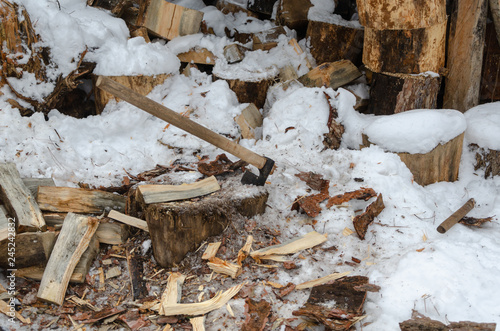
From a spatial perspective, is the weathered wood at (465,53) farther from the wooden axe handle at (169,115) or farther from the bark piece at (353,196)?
the wooden axe handle at (169,115)

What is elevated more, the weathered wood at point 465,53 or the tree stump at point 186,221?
the weathered wood at point 465,53

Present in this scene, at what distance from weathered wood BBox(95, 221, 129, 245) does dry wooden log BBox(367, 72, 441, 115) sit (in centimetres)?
300

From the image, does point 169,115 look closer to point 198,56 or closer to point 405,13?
point 198,56

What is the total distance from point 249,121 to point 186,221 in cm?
190

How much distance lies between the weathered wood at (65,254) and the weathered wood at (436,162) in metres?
2.69

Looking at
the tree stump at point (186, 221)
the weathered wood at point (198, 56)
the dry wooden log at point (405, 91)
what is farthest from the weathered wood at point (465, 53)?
the tree stump at point (186, 221)

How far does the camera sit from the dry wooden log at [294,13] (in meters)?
5.32

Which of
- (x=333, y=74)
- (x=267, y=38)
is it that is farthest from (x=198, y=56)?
(x=333, y=74)

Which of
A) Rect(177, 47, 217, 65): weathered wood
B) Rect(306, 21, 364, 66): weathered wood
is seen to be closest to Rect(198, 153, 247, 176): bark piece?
Rect(177, 47, 217, 65): weathered wood

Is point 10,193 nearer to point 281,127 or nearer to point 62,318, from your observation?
point 62,318

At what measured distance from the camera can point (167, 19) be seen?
4.90m

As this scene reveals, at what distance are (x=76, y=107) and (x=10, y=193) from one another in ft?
5.45

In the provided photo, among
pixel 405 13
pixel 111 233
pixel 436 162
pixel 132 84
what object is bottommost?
pixel 111 233

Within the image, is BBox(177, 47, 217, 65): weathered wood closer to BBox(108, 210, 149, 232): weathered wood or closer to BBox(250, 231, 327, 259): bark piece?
BBox(108, 210, 149, 232): weathered wood
